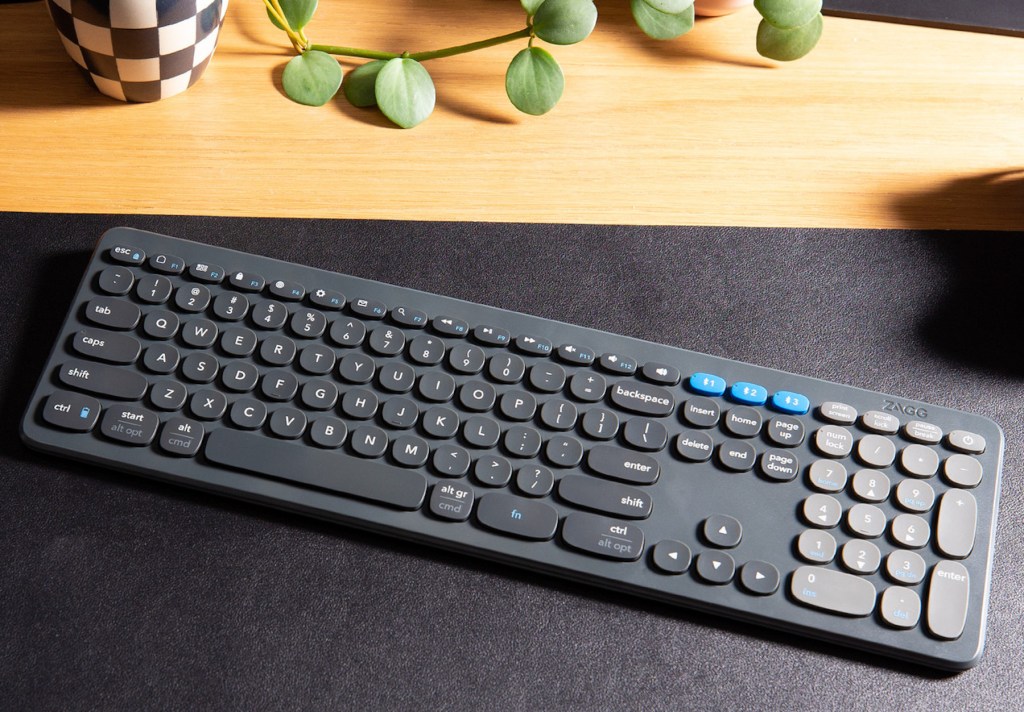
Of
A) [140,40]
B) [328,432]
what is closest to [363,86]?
[140,40]

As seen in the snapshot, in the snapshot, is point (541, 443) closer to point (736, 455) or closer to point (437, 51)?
point (736, 455)

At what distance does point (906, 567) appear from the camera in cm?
45

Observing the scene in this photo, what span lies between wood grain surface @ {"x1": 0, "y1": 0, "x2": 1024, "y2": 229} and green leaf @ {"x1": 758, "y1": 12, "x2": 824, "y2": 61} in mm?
14

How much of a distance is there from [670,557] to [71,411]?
31cm

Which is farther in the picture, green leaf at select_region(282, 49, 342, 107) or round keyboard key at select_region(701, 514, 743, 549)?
green leaf at select_region(282, 49, 342, 107)

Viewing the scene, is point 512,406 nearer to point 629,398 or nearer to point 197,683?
point 629,398

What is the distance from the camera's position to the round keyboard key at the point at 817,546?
449mm

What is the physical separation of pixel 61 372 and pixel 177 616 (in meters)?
0.14

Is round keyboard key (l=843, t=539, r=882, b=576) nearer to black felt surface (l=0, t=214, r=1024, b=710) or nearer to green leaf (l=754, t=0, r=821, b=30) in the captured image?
black felt surface (l=0, t=214, r=1024, b=710)

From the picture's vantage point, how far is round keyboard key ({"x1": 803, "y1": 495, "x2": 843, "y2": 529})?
0.46 meters

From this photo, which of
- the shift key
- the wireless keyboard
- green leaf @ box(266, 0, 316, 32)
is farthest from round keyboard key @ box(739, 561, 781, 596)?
green leaf @ box(266, 0, 316, 32)

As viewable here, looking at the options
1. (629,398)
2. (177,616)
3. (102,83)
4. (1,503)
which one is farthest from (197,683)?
(102,83)

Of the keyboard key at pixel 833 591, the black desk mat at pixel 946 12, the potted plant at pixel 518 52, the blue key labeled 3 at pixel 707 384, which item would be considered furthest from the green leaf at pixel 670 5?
the keyboard key at pixel 833 591

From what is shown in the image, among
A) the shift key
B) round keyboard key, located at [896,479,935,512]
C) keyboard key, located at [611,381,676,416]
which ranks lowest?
round keyboard key, located at [896,479,935,512]
